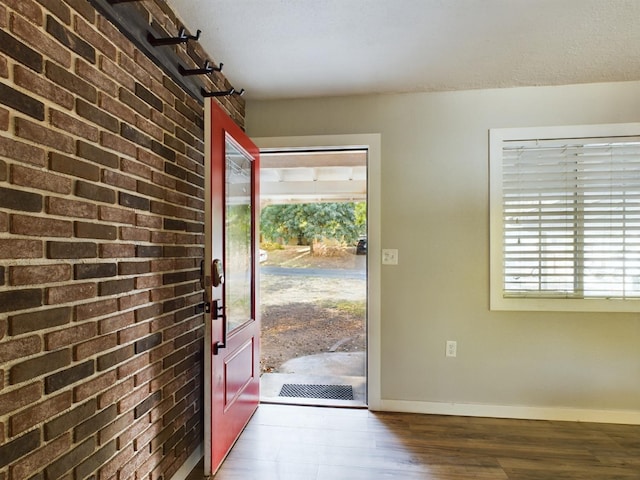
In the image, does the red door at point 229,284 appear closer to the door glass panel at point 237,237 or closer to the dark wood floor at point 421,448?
the door glass panel at point 237,237

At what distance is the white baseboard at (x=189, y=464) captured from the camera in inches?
64.7

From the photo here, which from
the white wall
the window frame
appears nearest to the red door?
the white wall

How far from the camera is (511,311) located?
2.30 m

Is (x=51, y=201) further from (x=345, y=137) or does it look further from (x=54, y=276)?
(x=345, y=137)

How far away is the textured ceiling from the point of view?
152 centimetres

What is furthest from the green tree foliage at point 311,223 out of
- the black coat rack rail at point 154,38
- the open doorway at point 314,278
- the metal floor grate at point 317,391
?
the black coat rack rail at point 154,38

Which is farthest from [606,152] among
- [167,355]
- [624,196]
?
[167,355]

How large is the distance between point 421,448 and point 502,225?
61.9 inches

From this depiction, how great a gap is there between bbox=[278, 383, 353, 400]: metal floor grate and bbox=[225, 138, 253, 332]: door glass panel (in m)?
0.85

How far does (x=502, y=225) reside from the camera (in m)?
2.31

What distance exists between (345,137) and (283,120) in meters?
0.50

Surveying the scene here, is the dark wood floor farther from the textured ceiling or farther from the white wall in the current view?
the textured ceiling

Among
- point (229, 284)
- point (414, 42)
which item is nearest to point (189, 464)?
point (229, 284)

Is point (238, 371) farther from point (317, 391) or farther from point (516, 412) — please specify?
point (516, 412)
